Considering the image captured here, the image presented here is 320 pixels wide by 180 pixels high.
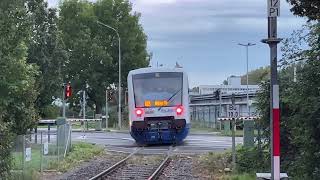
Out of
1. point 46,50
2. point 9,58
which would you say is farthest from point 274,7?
point 46,50

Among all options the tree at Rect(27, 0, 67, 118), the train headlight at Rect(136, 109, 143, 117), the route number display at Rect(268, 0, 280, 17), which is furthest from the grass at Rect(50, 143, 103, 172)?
the tree at Rect(27, 0, 67, 118)

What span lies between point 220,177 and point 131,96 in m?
13.4

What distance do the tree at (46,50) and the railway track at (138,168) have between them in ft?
56.7

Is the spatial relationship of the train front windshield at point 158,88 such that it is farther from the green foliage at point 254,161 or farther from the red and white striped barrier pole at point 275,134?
the red and white striped barrier pole at point 275,134

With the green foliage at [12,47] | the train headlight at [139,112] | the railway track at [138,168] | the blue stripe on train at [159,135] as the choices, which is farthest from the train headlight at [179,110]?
the green foliage at [12,47]

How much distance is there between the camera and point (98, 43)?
232ft

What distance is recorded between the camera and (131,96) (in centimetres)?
2991

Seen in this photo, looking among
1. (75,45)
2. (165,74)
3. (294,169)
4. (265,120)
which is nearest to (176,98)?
(165,74)

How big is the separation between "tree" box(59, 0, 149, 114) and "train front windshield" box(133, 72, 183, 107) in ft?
130

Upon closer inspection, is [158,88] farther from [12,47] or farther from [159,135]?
[12,47]

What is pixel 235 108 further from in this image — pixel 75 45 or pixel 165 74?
pixel 75 45

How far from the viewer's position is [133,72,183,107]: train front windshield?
2970 centimetres

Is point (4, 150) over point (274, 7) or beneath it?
beneath

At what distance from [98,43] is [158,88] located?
41594 mm
